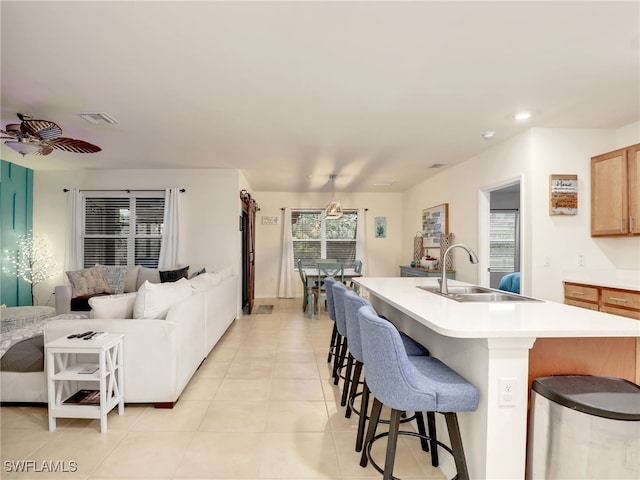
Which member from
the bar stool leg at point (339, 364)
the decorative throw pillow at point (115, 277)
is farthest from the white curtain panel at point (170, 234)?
the bar stool leg at point (339, 364)

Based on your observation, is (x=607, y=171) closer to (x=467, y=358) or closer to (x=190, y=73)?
(x=467, y=358)

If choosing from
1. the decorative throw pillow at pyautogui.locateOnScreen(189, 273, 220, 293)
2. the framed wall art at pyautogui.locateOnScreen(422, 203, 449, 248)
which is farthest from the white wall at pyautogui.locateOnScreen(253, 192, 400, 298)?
the decorative throw pillow at pyautogui.locateOnScreen(189, 273, 220, 293)

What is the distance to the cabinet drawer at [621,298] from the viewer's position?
2844mm

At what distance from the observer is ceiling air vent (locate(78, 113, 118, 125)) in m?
3.33

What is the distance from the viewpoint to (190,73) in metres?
2.53

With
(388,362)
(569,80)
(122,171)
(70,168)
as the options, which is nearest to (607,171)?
(569,80)

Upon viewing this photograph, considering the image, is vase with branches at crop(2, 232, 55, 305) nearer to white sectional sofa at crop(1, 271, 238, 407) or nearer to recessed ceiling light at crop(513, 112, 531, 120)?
white sectional sofa at crop(1, 271, 238, 407)

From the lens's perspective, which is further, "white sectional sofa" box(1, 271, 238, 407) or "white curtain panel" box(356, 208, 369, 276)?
"white curtain panel" box(356, 208, 369, 276)

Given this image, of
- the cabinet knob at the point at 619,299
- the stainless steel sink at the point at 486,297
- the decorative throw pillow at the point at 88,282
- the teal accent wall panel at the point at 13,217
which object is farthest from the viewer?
the teal accent wall panel at the point at 13,217

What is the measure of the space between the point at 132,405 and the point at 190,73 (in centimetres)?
251

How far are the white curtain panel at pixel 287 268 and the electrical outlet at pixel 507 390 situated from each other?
656 centimetres

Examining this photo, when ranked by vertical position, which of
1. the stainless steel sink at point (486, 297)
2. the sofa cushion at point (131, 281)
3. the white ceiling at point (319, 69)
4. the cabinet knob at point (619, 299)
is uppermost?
the white ceiling at point (319, 69)

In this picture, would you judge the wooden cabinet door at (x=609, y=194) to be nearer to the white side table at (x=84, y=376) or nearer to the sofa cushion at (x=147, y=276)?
the white side table at (x=84, y=376)

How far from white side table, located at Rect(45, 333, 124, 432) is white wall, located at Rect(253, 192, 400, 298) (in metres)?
5.46
